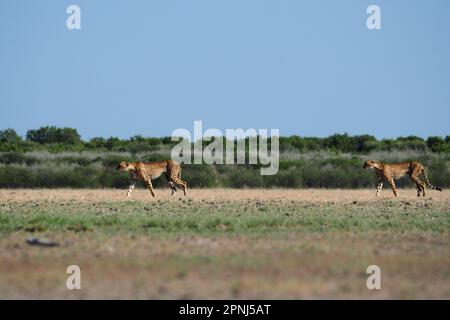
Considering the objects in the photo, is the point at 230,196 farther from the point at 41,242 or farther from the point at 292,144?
the point at 292,144

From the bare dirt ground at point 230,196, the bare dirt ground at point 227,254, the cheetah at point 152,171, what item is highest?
the cheetah at point 152,171

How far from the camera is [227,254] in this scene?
12.1 meters

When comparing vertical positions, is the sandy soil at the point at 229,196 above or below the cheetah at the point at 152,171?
below

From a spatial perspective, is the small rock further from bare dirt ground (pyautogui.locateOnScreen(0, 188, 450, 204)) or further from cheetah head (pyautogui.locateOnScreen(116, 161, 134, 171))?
cheetah head (pyautogui.locateOnScreen(116, 161, 134, 171))

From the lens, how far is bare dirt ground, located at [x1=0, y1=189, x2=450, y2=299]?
9.87m

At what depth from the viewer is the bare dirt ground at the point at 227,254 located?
9.87m

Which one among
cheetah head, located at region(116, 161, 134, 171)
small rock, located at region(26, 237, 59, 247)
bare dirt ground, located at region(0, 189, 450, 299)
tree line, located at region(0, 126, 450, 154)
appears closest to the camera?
bare dirt ground, located at region(0, 189, 450, 299)

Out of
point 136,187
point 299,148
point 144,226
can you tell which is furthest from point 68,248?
point 299,148

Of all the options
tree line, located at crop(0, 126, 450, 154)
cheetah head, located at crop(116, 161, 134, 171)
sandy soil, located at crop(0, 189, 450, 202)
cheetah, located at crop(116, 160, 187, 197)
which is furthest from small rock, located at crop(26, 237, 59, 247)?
tree line, located at crop(0, 126, 450, 154)

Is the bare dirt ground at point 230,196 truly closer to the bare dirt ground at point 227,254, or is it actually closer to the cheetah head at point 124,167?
the cheetah head at point 124,167

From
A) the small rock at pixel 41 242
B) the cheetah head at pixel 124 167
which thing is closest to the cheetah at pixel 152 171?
the cheetah head at pixel 124 167

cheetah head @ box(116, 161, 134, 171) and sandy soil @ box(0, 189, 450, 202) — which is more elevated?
cheetah head @ box(116, 161, 134, 171)

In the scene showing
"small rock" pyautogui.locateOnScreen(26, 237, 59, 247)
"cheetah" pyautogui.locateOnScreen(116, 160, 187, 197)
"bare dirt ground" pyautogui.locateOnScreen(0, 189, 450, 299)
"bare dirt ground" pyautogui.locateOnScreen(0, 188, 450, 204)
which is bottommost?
"bare dirt ground" pyautogui.locateOnScreen(0, 188, 450, 204)
